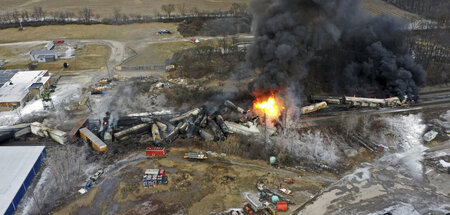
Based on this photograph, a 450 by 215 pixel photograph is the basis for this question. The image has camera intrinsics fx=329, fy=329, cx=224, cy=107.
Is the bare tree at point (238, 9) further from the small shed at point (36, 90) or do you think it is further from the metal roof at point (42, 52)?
the small shed at point (36, 90)

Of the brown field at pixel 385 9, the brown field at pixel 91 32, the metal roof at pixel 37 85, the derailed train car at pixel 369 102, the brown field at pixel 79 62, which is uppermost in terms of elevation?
the brown field at pixel 385 9

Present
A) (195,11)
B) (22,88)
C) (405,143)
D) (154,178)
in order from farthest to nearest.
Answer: (195,11) → (22,88) → (405,143) → (154,178)

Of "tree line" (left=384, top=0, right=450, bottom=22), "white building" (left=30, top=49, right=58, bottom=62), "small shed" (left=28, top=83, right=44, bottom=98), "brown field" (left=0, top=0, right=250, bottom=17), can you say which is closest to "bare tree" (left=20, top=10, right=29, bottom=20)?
"brown field" (left=0, top=0, right=250, bottom=17)

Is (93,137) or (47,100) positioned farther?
(47,100)

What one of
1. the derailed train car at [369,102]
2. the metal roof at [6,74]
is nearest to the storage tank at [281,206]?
the derailed train car at [369,102]

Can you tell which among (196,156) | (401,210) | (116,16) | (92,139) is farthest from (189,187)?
(116,16)

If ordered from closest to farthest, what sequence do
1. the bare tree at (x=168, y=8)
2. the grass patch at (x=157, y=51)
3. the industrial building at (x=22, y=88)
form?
the industrial building at (x=22, y=88) < the grass patch at (x=157, y=51) < the bare tree at (x=168, y=8)

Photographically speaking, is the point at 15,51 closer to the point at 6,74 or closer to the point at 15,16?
the point at 6,74

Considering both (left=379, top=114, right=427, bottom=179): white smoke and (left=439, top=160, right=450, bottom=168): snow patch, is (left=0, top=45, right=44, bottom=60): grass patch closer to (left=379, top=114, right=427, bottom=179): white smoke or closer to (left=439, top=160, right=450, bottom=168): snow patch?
(left=379, top=114, right=427, bottom=179): white smoke
